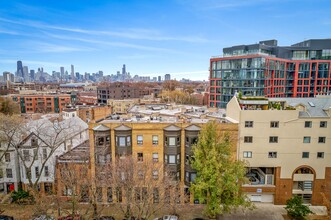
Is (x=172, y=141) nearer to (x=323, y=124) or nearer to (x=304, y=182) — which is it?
(x=304, y=182)

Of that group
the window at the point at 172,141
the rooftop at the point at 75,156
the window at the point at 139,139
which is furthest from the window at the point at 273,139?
the rooftop at the point at 75,156

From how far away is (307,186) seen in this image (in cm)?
3659

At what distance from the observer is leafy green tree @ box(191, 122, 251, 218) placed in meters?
28.8

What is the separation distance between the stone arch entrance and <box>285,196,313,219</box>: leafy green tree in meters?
4.54

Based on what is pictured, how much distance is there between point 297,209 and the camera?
3158 centimetres

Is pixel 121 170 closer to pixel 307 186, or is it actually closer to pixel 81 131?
pixel 81 131

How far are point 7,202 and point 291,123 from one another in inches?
1882

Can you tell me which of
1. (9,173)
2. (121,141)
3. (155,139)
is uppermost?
(155,139)

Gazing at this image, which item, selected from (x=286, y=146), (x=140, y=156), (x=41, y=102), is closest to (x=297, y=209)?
(x=286, y=146)

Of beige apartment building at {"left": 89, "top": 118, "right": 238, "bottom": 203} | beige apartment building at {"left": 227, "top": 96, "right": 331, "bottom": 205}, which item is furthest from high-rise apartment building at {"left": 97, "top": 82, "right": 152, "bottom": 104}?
beige apartment building at {"left": 227, "top": 96, "right": 331, "bottom": 205}

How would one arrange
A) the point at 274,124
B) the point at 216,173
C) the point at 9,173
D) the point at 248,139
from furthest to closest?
the point at 9,173 < the point at 248,139 < the point at 274,124 < the point at 216,173

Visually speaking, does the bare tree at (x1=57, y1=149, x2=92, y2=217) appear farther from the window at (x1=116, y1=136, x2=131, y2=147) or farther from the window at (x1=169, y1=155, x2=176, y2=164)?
the window at (x1=169, y1=155, x2=176, y2=164)

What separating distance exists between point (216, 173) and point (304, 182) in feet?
60.6

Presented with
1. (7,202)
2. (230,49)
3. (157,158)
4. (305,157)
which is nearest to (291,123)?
(305,157)
